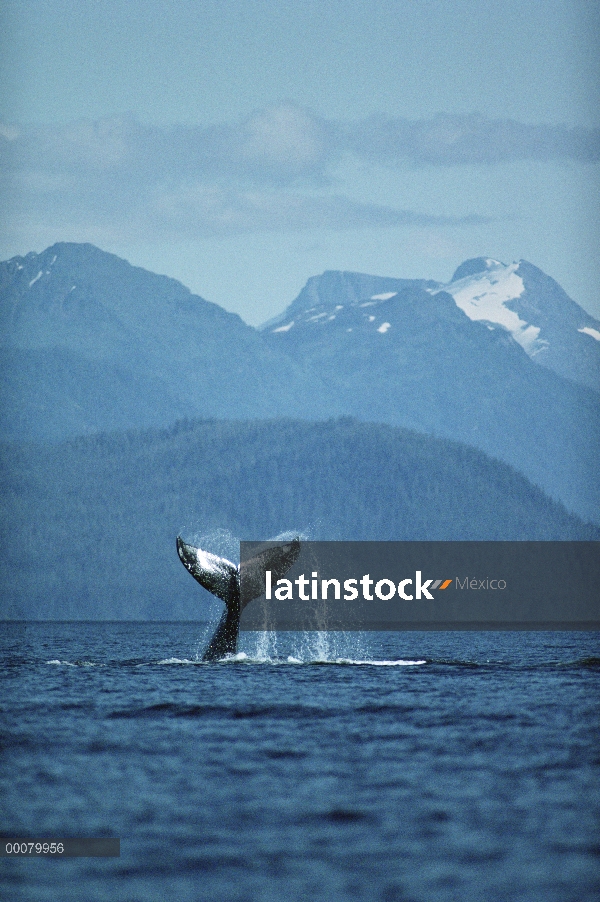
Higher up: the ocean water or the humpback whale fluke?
the humpback whale fluke

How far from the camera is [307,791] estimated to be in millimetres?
15008

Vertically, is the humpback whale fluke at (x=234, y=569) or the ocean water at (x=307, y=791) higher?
the humpback whale fluke at (x=234, y=569)

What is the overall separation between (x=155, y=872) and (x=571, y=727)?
10266mm

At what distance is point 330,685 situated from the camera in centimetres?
2731

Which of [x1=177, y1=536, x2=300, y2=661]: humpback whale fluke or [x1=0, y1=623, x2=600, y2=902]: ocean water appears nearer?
[x1=0, y1=623, x2=600, y2=902]: ocean water

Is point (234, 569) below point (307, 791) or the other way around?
the other way around

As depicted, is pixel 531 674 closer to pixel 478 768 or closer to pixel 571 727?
pixel 571 727

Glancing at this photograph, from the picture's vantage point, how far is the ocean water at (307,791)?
11.4 meters

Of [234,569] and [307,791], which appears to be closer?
[307,791]

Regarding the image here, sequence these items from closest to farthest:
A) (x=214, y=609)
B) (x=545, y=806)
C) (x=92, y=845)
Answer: (x=92, y=845), (x=545, y=806), (x=214, y=609)

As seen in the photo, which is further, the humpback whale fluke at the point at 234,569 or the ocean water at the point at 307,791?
the humpback whale fluke at the point at 234,569

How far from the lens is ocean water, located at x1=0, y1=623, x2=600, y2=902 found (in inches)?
451

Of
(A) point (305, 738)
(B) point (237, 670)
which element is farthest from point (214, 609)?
(A) point (305, 738)

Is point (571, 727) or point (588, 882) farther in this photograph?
point (571, 727)
